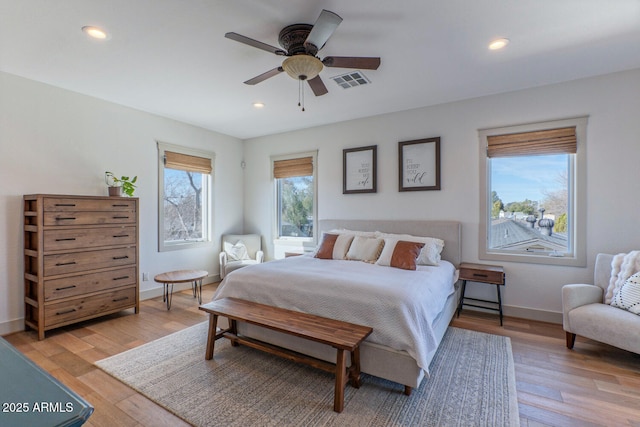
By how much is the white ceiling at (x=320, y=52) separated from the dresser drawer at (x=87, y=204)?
134cm

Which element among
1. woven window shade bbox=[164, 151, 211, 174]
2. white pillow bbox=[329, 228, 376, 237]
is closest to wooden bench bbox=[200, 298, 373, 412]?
white pillow bbox=[329, 228, 376, 237]

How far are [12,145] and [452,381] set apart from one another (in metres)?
4.88

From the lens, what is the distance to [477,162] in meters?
3.75

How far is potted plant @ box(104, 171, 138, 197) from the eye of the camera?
371cm

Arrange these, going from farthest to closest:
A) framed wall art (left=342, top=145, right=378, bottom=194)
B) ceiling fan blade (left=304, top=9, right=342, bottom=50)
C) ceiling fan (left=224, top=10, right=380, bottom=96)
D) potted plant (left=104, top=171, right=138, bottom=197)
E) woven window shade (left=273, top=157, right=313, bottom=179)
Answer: woven window shade (left=273, top=157, right=313, bottom=179) < framed wall art (left=342, top=145, right=378, bottom=194) < potted plant (left=104, top=171, right=138, bottom=197) < ceiling fan (left=224, top=10, right=380, bottom=96) < ceiling fan blade (left=304, top=9, right=342, bottom=50)

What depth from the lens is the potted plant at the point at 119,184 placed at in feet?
12.2

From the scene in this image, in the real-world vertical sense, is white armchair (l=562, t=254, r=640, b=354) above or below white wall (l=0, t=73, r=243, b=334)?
below

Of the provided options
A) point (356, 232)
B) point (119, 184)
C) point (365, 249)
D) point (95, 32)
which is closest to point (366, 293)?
point (365, 249)

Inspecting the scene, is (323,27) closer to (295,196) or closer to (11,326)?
(295,196)

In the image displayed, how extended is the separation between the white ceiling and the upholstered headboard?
1.68 meters

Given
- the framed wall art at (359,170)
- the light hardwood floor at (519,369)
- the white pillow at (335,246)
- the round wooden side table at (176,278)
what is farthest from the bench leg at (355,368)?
the framed wall art at (359,170)

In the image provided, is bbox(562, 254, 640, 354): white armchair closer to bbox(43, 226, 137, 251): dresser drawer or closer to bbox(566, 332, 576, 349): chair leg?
bbox(566, 332, 576, 349): chair leg

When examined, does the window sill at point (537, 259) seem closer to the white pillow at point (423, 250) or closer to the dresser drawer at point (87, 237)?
the white pillow at point (423, 250)

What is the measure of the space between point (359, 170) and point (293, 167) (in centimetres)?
131
